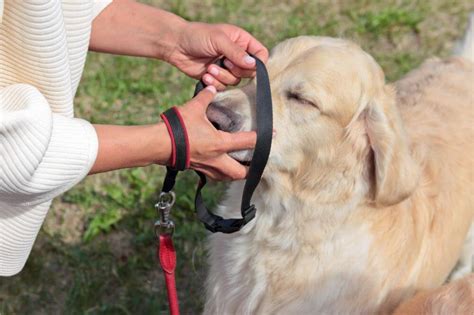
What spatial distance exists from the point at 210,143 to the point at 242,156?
8.4 inches

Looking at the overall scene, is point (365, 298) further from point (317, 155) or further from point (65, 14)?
point (65, 14)

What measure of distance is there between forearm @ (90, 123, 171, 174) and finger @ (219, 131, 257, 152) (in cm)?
22

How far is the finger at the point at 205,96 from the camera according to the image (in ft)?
8.48

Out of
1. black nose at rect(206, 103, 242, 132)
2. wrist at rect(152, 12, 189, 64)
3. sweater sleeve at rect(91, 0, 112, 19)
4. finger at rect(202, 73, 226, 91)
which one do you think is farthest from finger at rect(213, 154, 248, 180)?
sweater sleeve at rect(91, 0, 112, 19)

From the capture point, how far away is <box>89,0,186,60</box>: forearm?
2.89 m

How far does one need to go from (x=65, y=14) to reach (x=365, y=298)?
5.25ft

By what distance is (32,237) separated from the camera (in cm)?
263

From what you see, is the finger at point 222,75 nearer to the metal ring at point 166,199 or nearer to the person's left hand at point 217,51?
the person's left hand at point 217,51

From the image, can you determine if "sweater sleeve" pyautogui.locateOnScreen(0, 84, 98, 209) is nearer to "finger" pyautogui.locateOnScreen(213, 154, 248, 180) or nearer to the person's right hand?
the person's right hand

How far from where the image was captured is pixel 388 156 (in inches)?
106

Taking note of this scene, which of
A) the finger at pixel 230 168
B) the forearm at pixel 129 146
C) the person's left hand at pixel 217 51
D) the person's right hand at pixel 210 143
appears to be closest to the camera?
the forearm at pixel 129 146

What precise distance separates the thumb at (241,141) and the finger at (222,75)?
32cm

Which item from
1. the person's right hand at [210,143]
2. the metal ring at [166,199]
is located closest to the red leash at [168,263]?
the metal ring at [166,199]

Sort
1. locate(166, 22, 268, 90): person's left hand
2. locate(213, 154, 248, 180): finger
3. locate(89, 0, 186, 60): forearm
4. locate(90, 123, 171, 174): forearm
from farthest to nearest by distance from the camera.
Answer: locate(89, 0, 186, 60): forearm → locate(166, 22, 268, 90): person's left hand → locate(213, 154, 248, 180): finger → locate(90, 123, 171, 174): forearm
